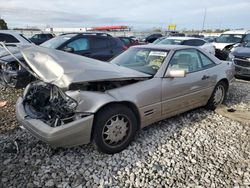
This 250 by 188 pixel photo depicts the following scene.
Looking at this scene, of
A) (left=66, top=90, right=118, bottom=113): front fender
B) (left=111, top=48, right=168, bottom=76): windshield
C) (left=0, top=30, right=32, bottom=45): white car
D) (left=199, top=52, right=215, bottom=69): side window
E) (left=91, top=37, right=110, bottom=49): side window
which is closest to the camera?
(left=66, top=90, right=118, bottom=113): front fender

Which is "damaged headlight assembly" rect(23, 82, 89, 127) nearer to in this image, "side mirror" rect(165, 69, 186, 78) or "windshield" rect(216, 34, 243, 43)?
"side mirror" rect(165, 69, 186, 78)

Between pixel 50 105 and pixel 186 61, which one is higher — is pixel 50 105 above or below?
below

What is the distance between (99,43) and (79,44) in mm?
705

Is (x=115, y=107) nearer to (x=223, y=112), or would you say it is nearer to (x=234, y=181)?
(x=234, y=181)

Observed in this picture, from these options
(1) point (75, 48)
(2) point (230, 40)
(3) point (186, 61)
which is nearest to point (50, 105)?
(3) point (186, 61)

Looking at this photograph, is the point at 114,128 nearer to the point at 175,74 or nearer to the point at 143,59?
the point at 175,74

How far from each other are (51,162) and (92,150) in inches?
23.0

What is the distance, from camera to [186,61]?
4484mm

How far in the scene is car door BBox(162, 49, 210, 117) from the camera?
13.0ft

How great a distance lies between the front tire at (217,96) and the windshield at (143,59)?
159 cm

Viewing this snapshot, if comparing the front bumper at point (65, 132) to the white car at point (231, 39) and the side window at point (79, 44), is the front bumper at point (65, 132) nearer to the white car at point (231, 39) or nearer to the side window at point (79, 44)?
the side window at point (79, 44)

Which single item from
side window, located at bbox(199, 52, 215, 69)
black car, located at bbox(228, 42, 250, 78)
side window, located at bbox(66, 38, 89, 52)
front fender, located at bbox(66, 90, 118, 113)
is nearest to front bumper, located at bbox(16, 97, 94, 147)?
front fender, located at bbox(66, 90, 118, 113)

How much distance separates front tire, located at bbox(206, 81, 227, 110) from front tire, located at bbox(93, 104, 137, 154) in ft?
7.37

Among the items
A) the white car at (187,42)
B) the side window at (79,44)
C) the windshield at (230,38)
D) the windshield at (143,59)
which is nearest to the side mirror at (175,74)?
the windshield at (143,59)
